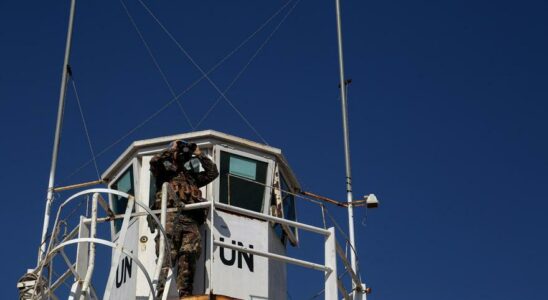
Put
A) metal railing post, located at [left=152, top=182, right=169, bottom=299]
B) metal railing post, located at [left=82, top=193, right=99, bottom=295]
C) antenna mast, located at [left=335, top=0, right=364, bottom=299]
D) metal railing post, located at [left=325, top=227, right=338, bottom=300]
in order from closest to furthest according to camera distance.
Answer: metal railing post, located at [left=82, top=193, right=99, bottom=295] → metal railing post, located at [left=152, top=182, right=169, bottom=299] → metal railing post, located at [left=325, top=227, right=338, bottom=300] → antenna mast, located at [left=335, top=0, right=364, bottom=299]

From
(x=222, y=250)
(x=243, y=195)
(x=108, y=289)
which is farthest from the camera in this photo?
(x=243, y=195)

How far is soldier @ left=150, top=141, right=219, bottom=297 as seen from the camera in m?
18.8

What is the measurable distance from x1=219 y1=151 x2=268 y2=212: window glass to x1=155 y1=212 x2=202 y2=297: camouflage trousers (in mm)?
2181

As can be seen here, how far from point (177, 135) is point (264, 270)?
3478 millimetres

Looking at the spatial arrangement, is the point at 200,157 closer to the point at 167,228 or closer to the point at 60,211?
the point at 167,228

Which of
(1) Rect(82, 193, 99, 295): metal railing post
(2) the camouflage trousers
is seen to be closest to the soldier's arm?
(2) the camouflage trousers

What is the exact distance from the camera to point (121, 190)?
22438 mm

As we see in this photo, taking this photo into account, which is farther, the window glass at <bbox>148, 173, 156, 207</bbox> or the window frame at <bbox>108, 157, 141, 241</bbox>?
the window frame at <bbox>108, 157, 141, 241</bbox>

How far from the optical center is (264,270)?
66.8ft

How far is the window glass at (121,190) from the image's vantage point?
72.3 ft

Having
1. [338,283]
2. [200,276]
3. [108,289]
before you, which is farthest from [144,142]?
[108,289]

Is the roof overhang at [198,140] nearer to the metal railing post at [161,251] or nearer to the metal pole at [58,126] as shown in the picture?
the metal pole at [58,126]

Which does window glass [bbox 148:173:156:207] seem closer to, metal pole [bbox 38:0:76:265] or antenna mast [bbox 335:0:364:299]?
metal pole [bbox 38:0:76:265]

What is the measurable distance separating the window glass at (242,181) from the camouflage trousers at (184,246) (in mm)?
2181
